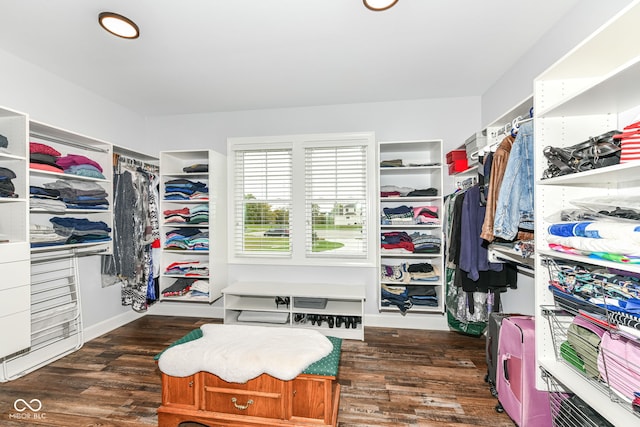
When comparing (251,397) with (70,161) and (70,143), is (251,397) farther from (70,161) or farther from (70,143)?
(70,143)

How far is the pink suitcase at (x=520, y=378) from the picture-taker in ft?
5.47

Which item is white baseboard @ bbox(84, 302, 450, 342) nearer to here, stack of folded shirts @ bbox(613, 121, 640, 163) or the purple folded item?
the purple folded item

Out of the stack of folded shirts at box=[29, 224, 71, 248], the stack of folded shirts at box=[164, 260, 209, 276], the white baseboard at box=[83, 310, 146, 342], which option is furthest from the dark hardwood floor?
the stack of folded shirts at box=[29, 224, 71, 248]

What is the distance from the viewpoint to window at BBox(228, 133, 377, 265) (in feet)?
10.5

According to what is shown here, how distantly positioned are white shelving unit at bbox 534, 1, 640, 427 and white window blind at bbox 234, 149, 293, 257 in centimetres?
234

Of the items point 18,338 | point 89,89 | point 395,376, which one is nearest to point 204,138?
point 89,89

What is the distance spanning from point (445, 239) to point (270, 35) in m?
2.36

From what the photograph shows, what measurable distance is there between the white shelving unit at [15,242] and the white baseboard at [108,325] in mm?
1027

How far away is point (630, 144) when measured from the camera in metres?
1.13

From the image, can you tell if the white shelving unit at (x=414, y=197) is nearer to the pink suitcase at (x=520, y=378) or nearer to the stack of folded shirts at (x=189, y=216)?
the pink suitcase at (x=520, y=378)

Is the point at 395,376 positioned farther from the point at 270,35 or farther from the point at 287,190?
the point at 270,35

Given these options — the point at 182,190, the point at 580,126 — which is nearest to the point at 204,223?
the point at 182,190

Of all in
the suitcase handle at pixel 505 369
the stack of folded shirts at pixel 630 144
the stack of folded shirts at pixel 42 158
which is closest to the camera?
the stack of folded shirts at pixel 630 144

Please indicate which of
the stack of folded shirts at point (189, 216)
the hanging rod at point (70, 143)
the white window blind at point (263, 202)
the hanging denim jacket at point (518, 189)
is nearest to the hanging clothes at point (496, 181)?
the hanging denim jacket at point (518, 189)
